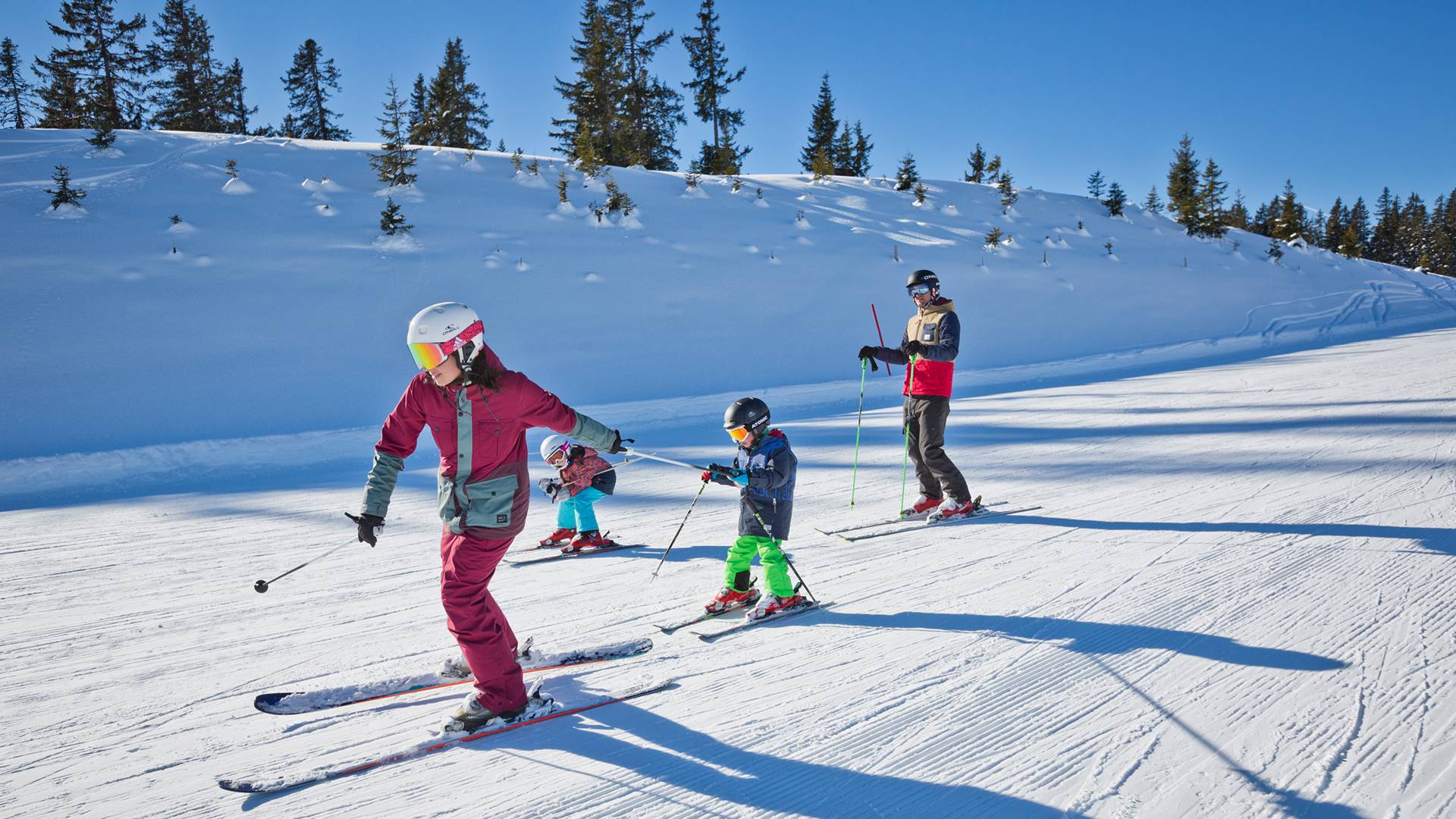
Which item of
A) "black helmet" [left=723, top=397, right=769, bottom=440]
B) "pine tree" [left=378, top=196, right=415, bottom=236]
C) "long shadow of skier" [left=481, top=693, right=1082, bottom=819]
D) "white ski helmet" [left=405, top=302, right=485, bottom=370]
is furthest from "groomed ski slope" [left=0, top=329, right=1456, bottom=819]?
"pine tree" [left=378, top=196, right=415, bottom=236]

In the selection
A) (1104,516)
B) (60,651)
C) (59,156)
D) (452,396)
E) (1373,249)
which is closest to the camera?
(452,396)

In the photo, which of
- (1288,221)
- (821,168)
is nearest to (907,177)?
(821,168)

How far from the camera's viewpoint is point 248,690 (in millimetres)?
3932

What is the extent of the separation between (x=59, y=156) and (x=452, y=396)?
2165 centimetres

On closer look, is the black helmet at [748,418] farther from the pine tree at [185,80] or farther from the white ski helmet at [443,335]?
the pine tree at [185,80]

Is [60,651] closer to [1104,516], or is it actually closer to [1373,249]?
[1104,516]

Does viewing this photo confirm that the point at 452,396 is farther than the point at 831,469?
No

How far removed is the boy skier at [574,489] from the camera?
5979 millimetres

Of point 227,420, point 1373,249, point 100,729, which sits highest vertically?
point 1373,249

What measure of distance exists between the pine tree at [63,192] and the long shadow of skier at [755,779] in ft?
60.4

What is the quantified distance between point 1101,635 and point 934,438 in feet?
8.96

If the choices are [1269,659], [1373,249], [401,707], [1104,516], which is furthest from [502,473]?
[1373,249]

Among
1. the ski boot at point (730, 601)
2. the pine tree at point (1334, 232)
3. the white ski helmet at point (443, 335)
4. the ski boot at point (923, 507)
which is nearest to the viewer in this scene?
the white ski helmet at point (443, 335)

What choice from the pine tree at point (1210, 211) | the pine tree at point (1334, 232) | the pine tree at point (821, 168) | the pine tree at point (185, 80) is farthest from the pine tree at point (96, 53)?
the pine tree at point (1334, 232)
